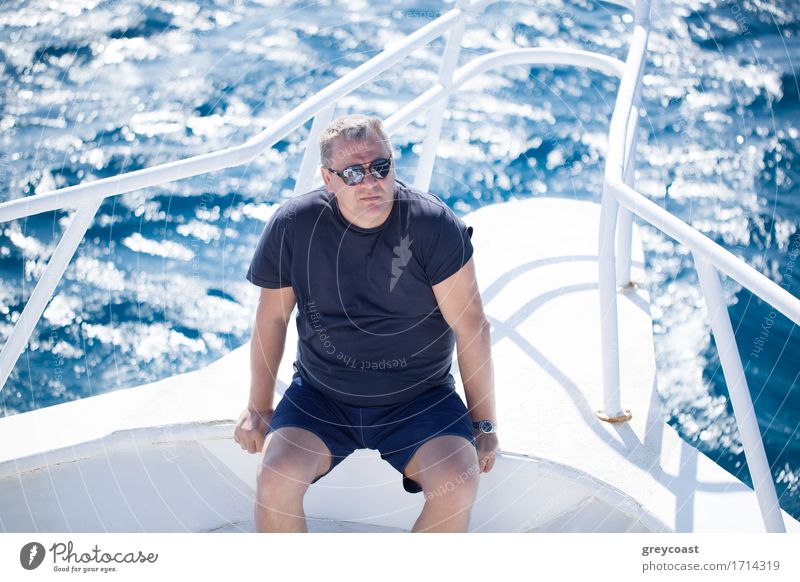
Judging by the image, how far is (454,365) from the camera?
196 cm

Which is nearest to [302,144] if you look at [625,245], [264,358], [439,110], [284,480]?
[439,110]

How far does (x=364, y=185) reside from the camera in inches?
56.1

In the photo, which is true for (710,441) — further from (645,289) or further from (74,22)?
(74,22)

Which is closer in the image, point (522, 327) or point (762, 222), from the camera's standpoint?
point (522, 327)

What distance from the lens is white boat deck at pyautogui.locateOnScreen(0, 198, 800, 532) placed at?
1.56 m

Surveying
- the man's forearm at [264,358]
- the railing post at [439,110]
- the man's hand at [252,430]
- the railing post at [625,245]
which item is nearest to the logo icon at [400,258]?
the man's forearm at [264,358]

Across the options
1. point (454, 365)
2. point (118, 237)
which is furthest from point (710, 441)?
point (118, 237)

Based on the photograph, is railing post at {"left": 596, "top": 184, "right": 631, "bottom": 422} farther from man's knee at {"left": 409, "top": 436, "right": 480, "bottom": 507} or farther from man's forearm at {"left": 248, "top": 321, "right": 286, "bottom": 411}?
man's forearm at {"left": 248, "top": 321, "right": 286, "bottom": 411}

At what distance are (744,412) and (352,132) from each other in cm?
73

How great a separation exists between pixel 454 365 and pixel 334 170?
0.66m

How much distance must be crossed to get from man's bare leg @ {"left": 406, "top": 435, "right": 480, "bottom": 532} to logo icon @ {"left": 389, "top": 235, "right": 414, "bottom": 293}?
0.85ft

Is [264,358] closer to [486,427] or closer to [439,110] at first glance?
[486,427]

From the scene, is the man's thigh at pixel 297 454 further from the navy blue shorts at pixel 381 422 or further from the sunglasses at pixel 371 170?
the sunglasses at pixel 371 170

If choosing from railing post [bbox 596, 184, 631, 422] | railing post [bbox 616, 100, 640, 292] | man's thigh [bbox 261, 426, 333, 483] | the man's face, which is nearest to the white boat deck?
railing post [bbox 596, 184, 631, 422]
